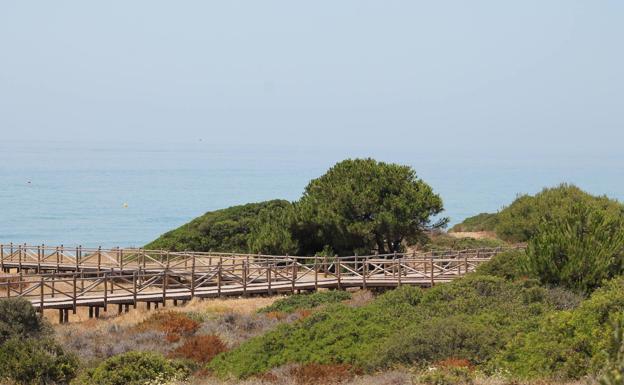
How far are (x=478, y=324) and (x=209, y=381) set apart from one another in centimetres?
535

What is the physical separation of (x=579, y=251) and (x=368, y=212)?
20.0m

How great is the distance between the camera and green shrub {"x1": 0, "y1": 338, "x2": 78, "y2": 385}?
51.8ft

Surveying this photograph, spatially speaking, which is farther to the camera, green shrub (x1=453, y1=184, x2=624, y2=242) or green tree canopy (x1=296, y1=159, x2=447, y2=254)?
green shrub (x1=453, y1=184, x2=624, y2=242)

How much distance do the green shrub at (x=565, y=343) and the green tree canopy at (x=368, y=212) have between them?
937 inches

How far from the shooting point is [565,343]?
1589 cm

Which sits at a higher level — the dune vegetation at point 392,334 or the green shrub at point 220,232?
the green shrub at point 220,232

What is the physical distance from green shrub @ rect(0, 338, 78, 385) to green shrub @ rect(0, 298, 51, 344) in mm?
3068

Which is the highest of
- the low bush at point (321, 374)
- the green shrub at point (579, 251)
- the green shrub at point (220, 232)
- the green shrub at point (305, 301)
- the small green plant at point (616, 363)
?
the green shrub at point (220, 232)

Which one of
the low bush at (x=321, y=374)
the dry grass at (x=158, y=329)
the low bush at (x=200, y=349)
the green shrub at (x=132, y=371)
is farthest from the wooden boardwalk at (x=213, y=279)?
the low bush at (x=321, y=374)

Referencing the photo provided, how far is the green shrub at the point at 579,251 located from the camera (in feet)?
73.2

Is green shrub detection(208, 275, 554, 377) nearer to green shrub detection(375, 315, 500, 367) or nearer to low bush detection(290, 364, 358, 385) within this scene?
green shrub detection(375, 315, 500, 367)

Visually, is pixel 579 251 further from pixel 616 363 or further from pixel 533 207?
pixel 533 207

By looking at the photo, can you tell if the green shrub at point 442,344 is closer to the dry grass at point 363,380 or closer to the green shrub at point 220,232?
the dry grass at point 363,380

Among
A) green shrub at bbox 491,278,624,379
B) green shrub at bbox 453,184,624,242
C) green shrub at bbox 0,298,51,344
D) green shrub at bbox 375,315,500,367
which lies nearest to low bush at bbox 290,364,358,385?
green shrub at bbox 375,315,500,367
